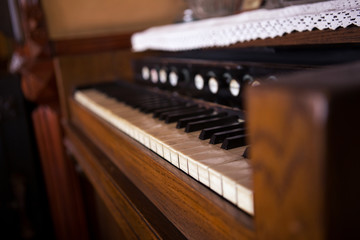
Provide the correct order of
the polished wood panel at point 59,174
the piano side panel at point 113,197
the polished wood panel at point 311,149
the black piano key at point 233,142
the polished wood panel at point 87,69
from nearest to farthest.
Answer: the polished wood panel at point 311,149
the black piano key at point 233,142
the piano side panel at point 113,197
the polished wood panel at point 87,69
the polished wood panel at point 59,174

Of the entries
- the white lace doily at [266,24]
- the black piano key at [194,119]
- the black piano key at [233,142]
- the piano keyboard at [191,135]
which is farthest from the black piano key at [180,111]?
the black piano key at [233,142]

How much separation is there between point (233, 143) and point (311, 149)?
0.41m

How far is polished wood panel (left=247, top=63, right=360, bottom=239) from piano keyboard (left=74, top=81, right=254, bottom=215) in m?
0.14

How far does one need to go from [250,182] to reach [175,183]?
0.85 feet

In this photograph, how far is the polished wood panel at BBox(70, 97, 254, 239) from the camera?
0.60 meters

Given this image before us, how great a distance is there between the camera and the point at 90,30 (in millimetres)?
2557

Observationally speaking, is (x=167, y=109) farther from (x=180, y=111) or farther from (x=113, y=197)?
(x=113, y=197)

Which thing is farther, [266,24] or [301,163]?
[266,24]

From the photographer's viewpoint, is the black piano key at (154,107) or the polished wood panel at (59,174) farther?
the polished wood panel at (59,174)

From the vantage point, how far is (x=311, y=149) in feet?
1.18

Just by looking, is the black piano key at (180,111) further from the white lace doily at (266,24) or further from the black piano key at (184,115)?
the white lace doily at (266,24)

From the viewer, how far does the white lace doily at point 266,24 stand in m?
0.77

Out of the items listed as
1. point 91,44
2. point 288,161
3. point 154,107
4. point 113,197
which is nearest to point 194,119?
point 154,107

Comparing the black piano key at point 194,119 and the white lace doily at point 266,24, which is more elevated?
the white lace doily at point 266,24
